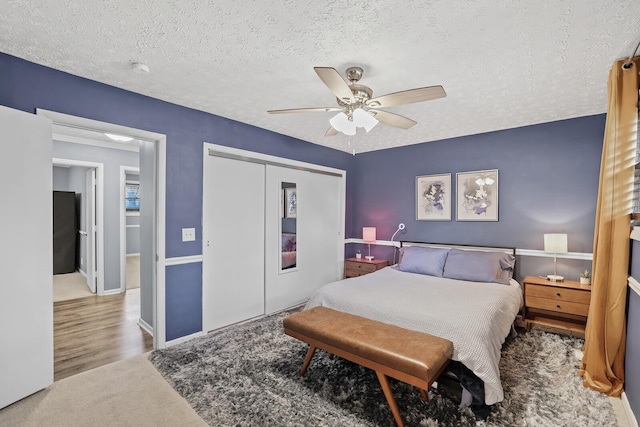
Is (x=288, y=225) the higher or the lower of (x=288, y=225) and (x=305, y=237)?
the higher

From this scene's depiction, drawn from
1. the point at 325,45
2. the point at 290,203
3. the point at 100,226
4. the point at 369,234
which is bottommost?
the point at 369,234

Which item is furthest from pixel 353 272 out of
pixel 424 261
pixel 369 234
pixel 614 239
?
pixel 614 239

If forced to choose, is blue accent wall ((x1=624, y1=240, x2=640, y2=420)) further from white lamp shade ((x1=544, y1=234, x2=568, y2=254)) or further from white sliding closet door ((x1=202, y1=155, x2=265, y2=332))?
white sliding closet door ((x1=202, y1=155, x2=265, y2=332))

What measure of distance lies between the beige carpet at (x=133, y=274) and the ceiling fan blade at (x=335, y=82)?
525cm

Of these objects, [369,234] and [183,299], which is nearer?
[183,299]

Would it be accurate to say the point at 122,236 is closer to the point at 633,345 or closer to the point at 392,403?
the point at 392,403

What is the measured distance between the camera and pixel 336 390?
89.1 inches

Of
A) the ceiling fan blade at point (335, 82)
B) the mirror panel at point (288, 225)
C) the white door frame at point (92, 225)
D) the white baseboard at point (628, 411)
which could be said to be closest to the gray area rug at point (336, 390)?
the white baseboard at point (628, 411)

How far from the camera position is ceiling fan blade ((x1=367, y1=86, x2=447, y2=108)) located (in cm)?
187

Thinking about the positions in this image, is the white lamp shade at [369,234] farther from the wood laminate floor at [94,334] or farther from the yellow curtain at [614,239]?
the wood laminate floor at [94,334]

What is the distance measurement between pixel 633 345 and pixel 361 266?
3112 millimetres

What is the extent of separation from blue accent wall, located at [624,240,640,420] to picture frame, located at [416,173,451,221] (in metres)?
2.34

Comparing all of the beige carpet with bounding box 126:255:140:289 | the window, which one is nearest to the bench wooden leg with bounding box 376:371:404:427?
the beige carpet with bounding box 126:255:140:289

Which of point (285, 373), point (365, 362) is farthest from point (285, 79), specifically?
point (285, 373)
